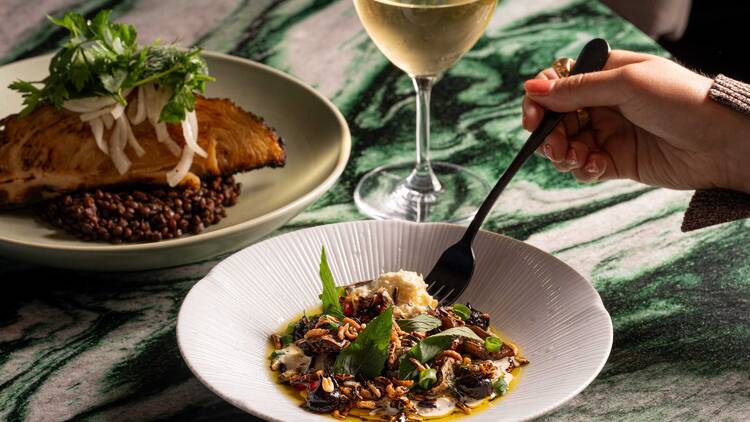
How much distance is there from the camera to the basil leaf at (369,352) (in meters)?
1.33

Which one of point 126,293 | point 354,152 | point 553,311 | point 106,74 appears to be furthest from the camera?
point 354,152

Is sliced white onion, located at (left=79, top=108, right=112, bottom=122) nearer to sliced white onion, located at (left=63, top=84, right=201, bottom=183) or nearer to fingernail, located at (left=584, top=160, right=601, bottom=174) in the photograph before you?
sliced white onion, located at (left=63, top=84, right=201, bottom=183)

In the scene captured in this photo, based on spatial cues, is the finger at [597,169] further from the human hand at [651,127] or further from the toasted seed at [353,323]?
the toasted seed at [353,323]

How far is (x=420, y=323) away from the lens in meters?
1.41

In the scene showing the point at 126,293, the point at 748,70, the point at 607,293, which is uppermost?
the point at 126,293

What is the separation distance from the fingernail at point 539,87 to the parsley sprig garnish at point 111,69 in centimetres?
60

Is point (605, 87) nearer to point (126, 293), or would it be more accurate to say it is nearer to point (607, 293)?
point (607, 293)

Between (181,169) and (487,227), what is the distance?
23.2 inches

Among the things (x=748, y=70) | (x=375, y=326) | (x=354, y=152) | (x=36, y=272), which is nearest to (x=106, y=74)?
(x=36, y=272)

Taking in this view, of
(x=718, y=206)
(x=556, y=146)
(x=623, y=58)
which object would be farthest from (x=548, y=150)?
(x=718, y=206)

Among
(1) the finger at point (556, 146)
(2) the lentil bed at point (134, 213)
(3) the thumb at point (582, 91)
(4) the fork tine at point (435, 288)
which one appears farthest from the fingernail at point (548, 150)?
(2) the lentil bed at point (134, 213)

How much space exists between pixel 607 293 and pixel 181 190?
79cm

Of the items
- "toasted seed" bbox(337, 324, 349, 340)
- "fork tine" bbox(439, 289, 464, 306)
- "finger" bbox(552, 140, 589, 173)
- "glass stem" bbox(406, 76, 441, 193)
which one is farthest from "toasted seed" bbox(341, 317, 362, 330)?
"finger" bbox(552, 140, 589, 173)

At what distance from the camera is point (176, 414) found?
1.39 meters
